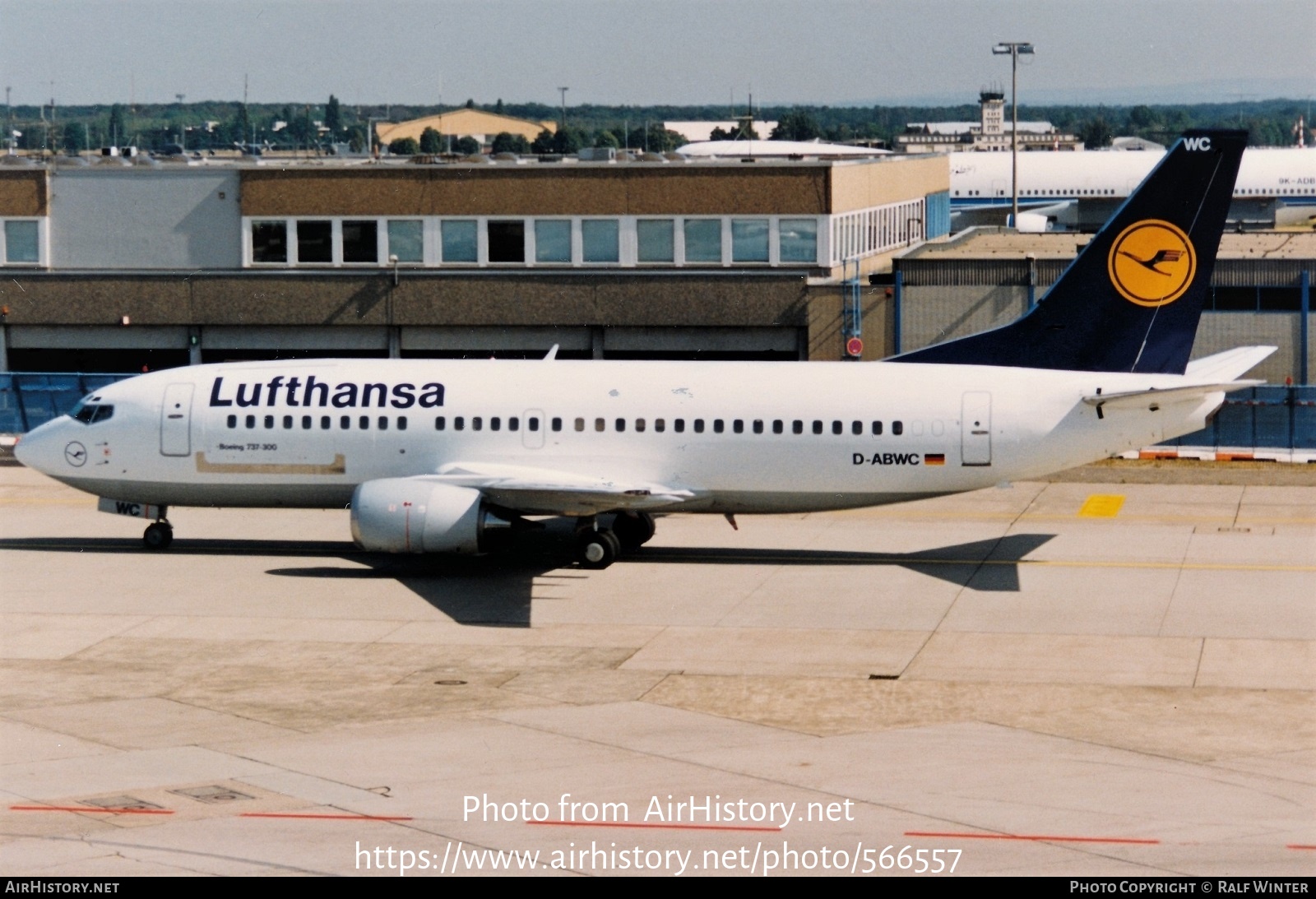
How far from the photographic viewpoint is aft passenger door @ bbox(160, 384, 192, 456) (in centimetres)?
3747

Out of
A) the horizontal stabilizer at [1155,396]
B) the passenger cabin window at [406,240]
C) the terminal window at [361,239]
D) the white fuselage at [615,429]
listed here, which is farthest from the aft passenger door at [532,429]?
the terminal window at [361,239]

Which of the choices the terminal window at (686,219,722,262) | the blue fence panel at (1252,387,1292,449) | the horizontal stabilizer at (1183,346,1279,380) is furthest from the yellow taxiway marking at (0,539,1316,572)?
the terminal window at (686,219,722,262)

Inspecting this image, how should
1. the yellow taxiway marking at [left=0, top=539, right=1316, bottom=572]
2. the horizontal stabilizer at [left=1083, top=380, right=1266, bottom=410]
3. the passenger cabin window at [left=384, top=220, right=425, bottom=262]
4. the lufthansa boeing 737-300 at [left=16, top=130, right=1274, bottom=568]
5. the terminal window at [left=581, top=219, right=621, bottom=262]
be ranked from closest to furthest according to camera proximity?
the horizontal stabilizer at [left=1083, top=380, right=1266, bottom=410] → the lufthansa boeing 737-300 at [left=16, top=130, right=1274, bottom=568] → the yellow taxiway marking at [left=0, top=539, right=1316, bottom=572] → the terminal window at [left=581, top=219, right=621, bottom=262] → the passenger cabin window at [left=384, top=220, right=425, bottom=262]

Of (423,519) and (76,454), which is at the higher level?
(76,454)

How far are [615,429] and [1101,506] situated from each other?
13657 mm

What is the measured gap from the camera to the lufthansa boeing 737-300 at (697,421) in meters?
35.3

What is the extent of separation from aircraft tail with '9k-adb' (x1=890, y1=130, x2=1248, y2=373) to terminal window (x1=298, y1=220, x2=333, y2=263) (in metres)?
28.7

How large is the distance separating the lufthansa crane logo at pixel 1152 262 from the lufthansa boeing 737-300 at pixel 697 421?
0.04 meters

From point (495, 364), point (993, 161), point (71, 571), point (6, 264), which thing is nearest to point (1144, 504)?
point (495, 364)

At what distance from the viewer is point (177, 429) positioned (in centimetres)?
3750

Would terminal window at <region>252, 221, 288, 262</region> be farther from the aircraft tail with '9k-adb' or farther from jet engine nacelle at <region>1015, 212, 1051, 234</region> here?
jet engine nacelle at <region>1015, 212, 1051, 234</region>

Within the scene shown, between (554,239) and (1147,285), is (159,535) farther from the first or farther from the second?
(1147,285)

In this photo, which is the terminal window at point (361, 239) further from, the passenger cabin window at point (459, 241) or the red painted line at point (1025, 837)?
the red painted line at point (1025, 837)

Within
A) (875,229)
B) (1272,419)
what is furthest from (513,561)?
(875,229)
